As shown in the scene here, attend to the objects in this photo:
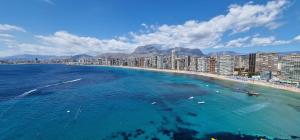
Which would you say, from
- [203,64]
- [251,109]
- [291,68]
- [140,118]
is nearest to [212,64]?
[203,64]

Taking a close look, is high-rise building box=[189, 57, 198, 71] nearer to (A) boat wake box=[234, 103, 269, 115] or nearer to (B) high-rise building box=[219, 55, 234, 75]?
(B) high-rise building box=[219, 55, 234, 75]

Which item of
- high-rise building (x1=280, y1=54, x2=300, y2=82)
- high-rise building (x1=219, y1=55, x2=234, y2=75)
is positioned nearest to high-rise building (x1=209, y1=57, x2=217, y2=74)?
high-rise building (x1=219, y1=55, x2=234, y2=75)

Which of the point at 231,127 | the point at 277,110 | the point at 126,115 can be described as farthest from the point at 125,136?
the point at 277,110

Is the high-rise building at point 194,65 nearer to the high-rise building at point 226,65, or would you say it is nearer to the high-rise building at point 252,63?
the high-rise building at point 226,65

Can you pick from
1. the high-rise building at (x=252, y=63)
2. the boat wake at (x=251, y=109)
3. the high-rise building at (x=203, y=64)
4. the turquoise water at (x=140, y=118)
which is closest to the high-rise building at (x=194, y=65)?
the high-rise building at (x=203, y=64)

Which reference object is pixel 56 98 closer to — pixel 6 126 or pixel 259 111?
pixel 6 126

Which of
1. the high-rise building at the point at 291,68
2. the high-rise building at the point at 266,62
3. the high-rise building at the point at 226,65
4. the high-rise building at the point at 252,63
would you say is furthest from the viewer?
the high-rise building at the point at 226,65

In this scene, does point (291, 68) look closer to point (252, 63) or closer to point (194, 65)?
point (252, 63)
